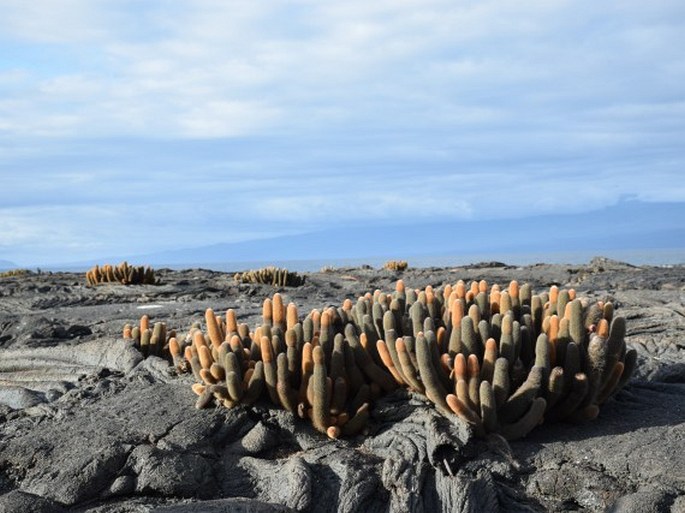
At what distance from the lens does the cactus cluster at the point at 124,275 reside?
1733 cm

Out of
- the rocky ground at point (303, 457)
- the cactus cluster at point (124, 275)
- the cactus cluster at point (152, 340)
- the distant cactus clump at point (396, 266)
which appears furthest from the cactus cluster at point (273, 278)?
the rocky ground at point (303, 457)

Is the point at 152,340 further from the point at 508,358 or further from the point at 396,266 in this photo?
the point at 396,266

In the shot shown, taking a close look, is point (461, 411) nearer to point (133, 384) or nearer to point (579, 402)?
point (579, 402)

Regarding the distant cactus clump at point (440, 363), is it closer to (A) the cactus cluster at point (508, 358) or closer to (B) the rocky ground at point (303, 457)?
(A) the cactus cluster at point (508, 358)

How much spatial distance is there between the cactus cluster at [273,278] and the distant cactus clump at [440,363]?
38.8 feet

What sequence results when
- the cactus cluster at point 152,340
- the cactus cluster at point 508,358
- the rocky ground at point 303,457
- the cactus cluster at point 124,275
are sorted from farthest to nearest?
the cactus cluster at point 124,275, the cactus cluster at point 152,340, the cactus cluster at point 508,358, the rocky ground at point 303,457

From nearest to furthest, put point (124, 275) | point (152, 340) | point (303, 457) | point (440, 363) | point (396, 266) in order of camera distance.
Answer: point (303, 457)
point (440, 363)
point (152, 340)
point (124, 275)
point (396, 266)

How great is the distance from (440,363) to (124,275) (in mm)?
12853

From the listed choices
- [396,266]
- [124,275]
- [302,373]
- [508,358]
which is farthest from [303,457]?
[396,266]

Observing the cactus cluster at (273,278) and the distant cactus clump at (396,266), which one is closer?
the cactus cluster at (273,278)

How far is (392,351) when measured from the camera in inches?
221

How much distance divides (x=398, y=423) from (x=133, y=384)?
7.11ft

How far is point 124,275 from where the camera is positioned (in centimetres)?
1745

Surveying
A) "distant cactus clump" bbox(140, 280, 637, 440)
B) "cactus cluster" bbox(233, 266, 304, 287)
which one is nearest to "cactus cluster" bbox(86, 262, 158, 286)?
"cactus cluster" bbox(233, 266, 304, 287)
